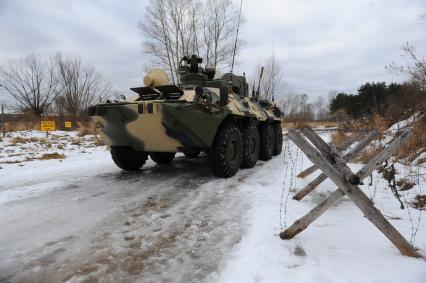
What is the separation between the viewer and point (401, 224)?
11.6 feet

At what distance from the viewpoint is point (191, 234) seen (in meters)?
3.30

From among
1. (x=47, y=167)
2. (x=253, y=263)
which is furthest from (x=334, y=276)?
(x=47, y=167)

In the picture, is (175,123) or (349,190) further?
(175,123)

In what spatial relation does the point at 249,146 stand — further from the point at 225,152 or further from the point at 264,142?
the point at 264,142

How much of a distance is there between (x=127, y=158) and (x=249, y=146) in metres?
2.33

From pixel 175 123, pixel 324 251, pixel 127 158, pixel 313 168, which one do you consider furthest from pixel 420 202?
pixel 127 158

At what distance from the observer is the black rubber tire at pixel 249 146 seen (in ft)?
23.0

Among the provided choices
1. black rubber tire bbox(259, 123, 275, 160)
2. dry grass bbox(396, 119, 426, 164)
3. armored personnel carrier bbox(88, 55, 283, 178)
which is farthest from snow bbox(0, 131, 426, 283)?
black rubber tire bbox(259, 123, 275, 160)

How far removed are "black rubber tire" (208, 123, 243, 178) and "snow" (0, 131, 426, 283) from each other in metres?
0.26

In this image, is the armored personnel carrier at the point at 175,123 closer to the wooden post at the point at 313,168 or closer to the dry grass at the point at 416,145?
the wooden post at the point at 313,168

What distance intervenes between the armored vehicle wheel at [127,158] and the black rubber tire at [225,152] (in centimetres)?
168

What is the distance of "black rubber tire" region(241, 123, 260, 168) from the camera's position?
23.0ft

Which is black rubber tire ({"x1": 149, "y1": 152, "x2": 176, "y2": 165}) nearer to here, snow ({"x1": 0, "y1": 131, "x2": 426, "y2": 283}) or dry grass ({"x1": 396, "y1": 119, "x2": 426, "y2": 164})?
snow ({"x1": 0, "y1": 131, "x2": 426, "y2": 283})

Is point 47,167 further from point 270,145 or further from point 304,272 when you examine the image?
point 304,272
